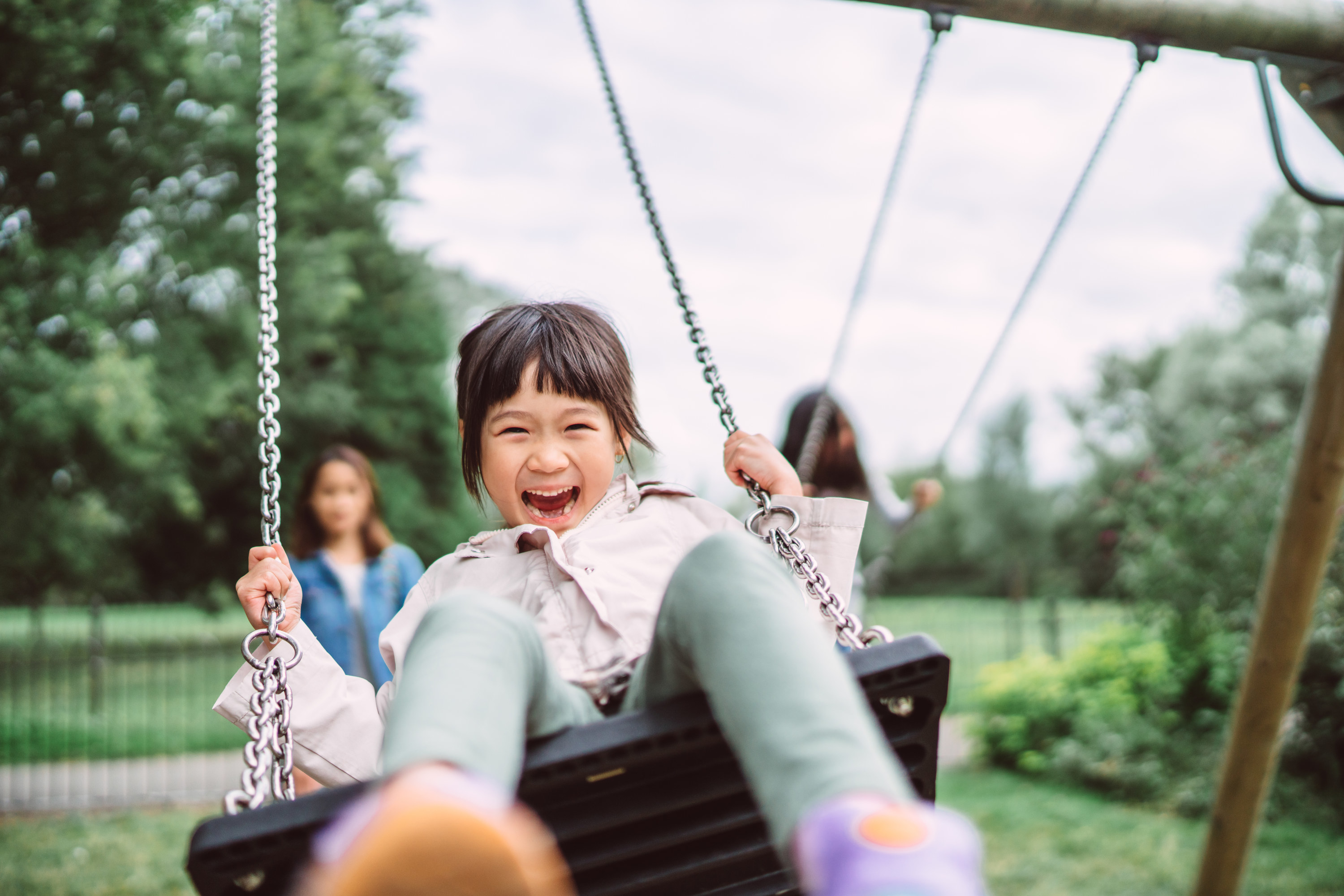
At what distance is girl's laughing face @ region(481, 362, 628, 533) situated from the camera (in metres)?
1.88

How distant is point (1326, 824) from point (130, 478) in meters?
7.66

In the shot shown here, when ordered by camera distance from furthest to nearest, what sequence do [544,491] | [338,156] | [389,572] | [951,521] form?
[951,521], [338,156], [389,572], [544,491]

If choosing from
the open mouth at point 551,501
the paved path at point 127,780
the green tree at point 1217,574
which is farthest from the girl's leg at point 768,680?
the paved path at point 127,780

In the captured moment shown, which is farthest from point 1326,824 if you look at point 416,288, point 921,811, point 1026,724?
point 416,288

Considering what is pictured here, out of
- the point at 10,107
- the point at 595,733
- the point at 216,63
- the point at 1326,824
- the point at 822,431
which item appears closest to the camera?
the point at 595,733

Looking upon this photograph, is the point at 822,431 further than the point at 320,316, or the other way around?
the point at 320,316

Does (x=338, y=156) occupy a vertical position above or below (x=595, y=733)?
above

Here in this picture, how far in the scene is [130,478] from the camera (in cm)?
787

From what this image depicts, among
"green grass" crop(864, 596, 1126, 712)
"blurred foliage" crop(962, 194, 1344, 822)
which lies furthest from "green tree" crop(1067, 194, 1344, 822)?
"green grass" crop(864, 596, 1126, 712)

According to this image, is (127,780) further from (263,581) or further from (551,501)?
(551,501)

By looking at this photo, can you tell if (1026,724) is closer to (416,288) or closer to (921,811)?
(921,811)

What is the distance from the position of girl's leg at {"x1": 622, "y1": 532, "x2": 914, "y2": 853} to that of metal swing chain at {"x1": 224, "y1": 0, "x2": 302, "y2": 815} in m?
0.51

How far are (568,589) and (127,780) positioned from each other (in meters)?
6.63

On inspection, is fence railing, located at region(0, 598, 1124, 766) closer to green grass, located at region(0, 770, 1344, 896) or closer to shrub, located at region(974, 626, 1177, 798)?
shrub, located at region(974, 626, 1177, 798)
